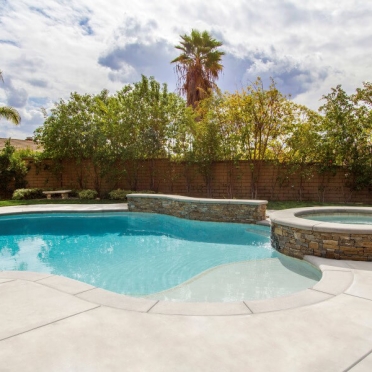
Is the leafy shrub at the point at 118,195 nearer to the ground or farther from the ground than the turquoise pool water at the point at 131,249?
farther from the ground

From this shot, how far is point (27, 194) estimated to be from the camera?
1403cm

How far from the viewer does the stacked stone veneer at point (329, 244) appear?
14.6ft

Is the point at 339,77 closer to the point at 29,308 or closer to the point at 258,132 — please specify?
the point at 258,132

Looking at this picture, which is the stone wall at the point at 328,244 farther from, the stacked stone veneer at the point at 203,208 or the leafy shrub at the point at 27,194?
the leafy shrub at the point at 27,194

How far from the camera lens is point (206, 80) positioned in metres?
17.4

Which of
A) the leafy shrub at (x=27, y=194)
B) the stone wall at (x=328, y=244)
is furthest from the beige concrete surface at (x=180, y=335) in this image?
the leafy shrub at (x=27, y=194)

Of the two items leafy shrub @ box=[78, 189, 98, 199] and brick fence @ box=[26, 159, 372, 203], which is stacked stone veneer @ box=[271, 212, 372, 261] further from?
leafy shrub @ box=[78, 189, 98, 199]

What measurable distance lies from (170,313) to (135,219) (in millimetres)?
7501

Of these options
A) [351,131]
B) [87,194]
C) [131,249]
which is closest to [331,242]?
[131,249]

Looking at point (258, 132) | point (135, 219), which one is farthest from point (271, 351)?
point (258, 132)

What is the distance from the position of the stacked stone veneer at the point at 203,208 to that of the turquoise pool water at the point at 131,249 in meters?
0.28

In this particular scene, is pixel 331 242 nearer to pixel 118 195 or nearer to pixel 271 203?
pixel 271 203

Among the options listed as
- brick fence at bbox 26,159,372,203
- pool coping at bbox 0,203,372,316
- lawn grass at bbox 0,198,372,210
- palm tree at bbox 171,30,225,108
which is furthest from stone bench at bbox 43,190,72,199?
pool coping at bbox 0,203,372,316

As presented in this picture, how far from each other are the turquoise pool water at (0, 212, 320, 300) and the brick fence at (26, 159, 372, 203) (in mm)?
4435
